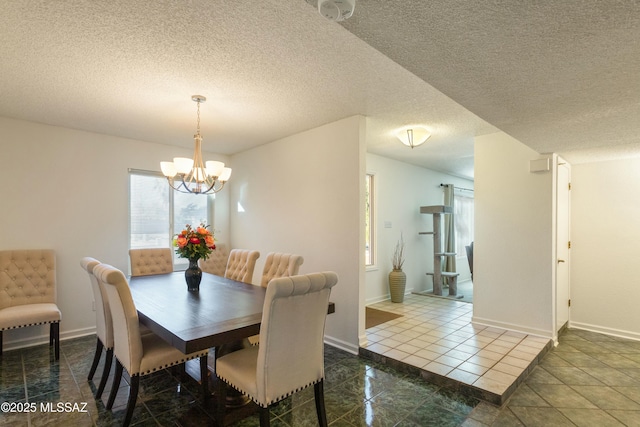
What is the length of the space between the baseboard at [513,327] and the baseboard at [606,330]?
1.11m

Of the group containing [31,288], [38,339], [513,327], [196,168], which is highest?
[196,168]

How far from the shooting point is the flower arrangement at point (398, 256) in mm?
5617

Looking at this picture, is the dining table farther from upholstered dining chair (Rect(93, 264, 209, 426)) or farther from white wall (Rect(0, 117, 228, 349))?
white wall (Rect(0, 117, 228, 349))

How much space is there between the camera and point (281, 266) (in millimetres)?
3000

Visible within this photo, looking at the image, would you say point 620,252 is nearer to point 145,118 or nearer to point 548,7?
point 548,7

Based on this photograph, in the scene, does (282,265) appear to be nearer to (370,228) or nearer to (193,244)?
(193,244)

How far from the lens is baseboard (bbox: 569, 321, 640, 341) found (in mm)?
3791

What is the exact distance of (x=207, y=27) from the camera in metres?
1.91

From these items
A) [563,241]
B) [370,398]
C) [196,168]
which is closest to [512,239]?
[563,241]

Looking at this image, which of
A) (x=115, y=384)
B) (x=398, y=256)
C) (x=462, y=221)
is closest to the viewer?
(x=115, y=384)

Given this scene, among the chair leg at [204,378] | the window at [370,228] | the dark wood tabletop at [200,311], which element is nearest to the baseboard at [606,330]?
the window at [370,228]

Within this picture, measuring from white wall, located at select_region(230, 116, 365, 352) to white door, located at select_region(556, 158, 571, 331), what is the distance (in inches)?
92.4

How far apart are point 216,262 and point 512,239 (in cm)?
374

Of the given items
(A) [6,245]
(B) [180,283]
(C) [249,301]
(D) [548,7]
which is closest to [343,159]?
(C) [249,301]
